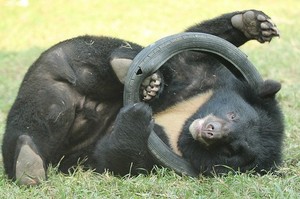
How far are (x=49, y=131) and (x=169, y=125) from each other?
105 centimetres

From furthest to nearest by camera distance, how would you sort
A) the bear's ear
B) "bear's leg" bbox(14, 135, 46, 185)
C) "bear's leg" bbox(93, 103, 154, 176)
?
the bear's ear
"bear's leg" bbox(93, 103, 154, 176)
"bear's leg" bbox(14, 135, 46, 185)

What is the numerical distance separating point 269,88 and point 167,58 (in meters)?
0.92

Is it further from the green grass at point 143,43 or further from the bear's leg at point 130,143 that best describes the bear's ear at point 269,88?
the bear's leg at point 130,143

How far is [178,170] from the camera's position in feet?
17.3

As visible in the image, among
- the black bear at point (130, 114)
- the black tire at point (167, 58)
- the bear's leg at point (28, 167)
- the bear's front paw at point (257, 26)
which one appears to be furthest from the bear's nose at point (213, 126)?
the bear's leg at point (28, 167)

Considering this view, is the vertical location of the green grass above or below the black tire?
below

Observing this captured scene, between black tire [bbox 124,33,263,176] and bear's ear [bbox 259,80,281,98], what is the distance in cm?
6

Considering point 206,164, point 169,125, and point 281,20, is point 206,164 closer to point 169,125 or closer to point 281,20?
point 169,125

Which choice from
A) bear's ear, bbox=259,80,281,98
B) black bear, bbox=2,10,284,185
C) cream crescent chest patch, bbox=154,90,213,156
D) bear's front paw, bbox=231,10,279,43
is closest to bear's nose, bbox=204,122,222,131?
black bear, bbox=2,10,284,185

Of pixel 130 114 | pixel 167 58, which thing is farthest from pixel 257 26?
pixel 130 114

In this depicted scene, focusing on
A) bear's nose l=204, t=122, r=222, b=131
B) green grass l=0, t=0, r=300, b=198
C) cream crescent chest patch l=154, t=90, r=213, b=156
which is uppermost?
bear's nose l=204, t=122, r=222, b=131

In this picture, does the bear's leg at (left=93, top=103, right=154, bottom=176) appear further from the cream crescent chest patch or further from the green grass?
the cream crescent chest patch

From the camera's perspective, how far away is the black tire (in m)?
5.25

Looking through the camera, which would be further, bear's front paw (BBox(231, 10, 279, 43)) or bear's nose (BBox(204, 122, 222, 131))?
bear's front paw (BBox(231, 10, 279, 43))
